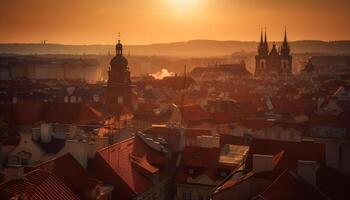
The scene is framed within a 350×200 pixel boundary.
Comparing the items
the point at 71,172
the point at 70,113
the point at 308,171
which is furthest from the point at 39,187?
the point at 70,113

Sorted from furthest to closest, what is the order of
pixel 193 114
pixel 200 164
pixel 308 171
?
pixel 193 114
pixel 200 164
pixel 308 171

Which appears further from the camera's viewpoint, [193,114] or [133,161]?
[193,114]

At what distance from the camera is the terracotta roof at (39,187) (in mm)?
17125

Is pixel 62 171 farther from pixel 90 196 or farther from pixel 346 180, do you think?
pixel 346 180

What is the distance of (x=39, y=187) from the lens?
17.9m

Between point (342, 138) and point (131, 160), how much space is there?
24058mm

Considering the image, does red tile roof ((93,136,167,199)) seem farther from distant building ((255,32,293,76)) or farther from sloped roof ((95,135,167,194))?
distant building ((255,32,293,76))

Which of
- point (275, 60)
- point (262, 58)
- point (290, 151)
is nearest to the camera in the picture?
point (290, 151)

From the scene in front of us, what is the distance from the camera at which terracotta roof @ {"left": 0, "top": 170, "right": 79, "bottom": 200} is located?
56.2 ft

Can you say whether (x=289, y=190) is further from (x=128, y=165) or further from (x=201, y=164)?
(x=201, y=164)

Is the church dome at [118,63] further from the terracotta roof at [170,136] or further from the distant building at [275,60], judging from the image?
the distant building at [275,60]

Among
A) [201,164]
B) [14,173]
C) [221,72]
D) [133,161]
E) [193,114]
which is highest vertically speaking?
[221,72]

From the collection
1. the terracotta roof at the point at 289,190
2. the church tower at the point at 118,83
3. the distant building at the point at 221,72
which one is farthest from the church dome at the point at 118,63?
the distant building at the point at 221,72

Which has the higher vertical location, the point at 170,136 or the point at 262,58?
the point at 262,58
